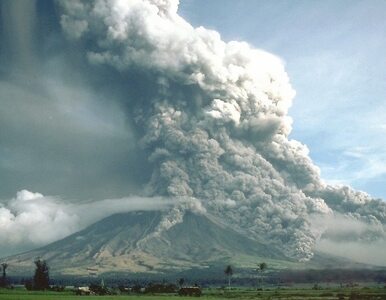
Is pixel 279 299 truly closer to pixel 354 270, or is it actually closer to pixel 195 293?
pixel 195 293

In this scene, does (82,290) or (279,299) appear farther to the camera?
(82,290)

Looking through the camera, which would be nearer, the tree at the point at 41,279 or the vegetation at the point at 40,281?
the vegetation at the point at 40,281

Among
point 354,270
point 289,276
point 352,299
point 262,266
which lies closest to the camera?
point 352,299

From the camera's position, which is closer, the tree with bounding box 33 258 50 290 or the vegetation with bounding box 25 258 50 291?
the vegetation with bounding box 25 258 50 291

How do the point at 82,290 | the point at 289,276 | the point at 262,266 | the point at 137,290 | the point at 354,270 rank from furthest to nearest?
the point at 262,266 → the point at 289,276 → the point at 354,270 → the point at 137,290 → the point at 82,290

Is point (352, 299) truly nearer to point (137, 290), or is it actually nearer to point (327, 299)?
point (327, 299)

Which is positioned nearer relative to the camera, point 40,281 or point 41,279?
point 40,281

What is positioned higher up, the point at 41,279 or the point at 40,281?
the point at 41,279

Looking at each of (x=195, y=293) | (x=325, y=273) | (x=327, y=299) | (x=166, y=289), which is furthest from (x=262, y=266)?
(x=327, y=299)

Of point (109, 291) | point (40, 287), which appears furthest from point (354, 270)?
point (40, 287)
